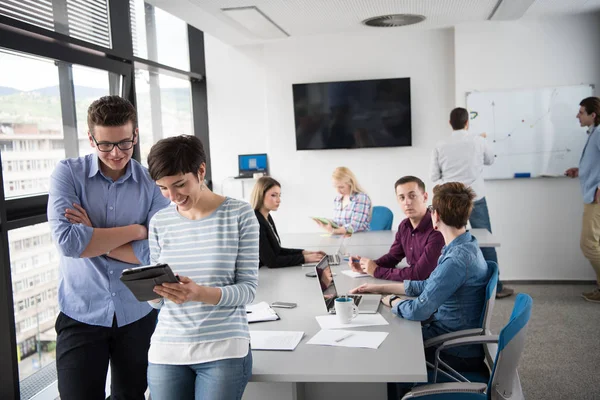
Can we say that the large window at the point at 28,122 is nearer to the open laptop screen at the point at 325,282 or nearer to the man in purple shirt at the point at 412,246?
the open laptop screen at the point at 325,282

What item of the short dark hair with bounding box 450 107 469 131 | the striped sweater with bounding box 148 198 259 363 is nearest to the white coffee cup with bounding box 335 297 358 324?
the striped sweater with bounding box 148 198 259 363

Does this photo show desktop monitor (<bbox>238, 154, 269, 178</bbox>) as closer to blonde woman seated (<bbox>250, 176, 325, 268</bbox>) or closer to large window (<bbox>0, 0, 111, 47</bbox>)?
blonde woman seated (<bbox>250, 176, 325, 268</bbox>)

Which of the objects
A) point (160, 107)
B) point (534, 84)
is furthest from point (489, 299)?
point (160, 107)

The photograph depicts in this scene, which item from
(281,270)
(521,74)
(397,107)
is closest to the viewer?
(281,270)

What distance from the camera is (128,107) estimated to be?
2.14 metres

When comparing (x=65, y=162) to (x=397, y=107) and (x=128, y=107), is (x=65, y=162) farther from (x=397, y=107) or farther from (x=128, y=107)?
(x=397, y=107)

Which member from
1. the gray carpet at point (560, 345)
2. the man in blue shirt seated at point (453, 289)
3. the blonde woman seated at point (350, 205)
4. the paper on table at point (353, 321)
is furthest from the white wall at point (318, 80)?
the paper on table at point (353, 321)

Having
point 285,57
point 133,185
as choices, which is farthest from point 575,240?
point 133,185

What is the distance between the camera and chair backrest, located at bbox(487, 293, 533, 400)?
2131 mm

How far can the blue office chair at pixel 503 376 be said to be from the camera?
2.14m

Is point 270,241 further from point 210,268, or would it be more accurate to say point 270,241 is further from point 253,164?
point 253,164

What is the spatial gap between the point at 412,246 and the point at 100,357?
211 cm

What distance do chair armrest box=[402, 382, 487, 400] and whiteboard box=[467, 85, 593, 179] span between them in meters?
4.28

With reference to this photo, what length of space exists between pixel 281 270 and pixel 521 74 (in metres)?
3.73
